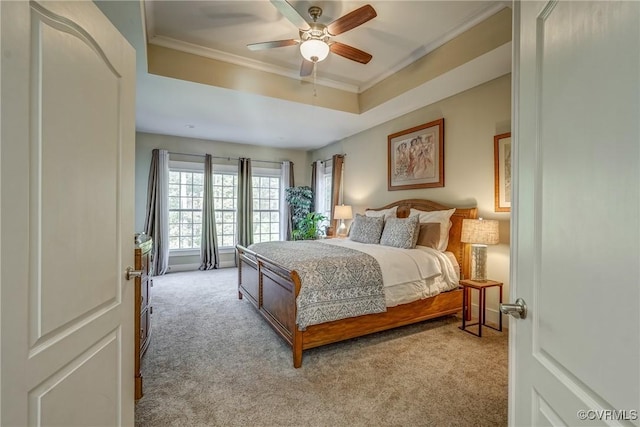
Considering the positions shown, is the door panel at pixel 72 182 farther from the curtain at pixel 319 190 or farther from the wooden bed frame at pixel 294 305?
the curtain at pixel 319 190

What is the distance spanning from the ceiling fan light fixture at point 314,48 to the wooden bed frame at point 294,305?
1.89 m

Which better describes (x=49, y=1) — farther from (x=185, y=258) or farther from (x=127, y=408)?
(x=185, y=258)

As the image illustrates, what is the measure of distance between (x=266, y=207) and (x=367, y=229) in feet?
11.4

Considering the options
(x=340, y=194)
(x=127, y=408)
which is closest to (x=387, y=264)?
(x=127, y=408)

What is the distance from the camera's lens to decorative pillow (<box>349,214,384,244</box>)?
372 cm

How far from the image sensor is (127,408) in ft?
4.28

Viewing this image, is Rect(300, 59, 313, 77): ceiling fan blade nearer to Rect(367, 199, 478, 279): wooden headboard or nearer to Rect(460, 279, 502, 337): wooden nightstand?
Rect(367, 199, 478, 279): wooden headboard

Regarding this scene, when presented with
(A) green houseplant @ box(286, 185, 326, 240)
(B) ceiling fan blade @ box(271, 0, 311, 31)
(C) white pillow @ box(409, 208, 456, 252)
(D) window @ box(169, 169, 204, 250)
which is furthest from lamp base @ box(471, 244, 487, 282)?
(D) window @ box(169, 169, 204, 250)

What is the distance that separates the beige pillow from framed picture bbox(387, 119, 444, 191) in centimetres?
73

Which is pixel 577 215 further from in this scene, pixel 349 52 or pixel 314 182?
pixel 314 182

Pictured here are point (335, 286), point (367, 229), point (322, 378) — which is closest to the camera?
point (322, 378)

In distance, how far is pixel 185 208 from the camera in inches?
234

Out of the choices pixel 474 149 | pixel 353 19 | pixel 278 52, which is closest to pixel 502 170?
pixel 474 149

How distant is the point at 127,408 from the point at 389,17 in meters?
3.39
